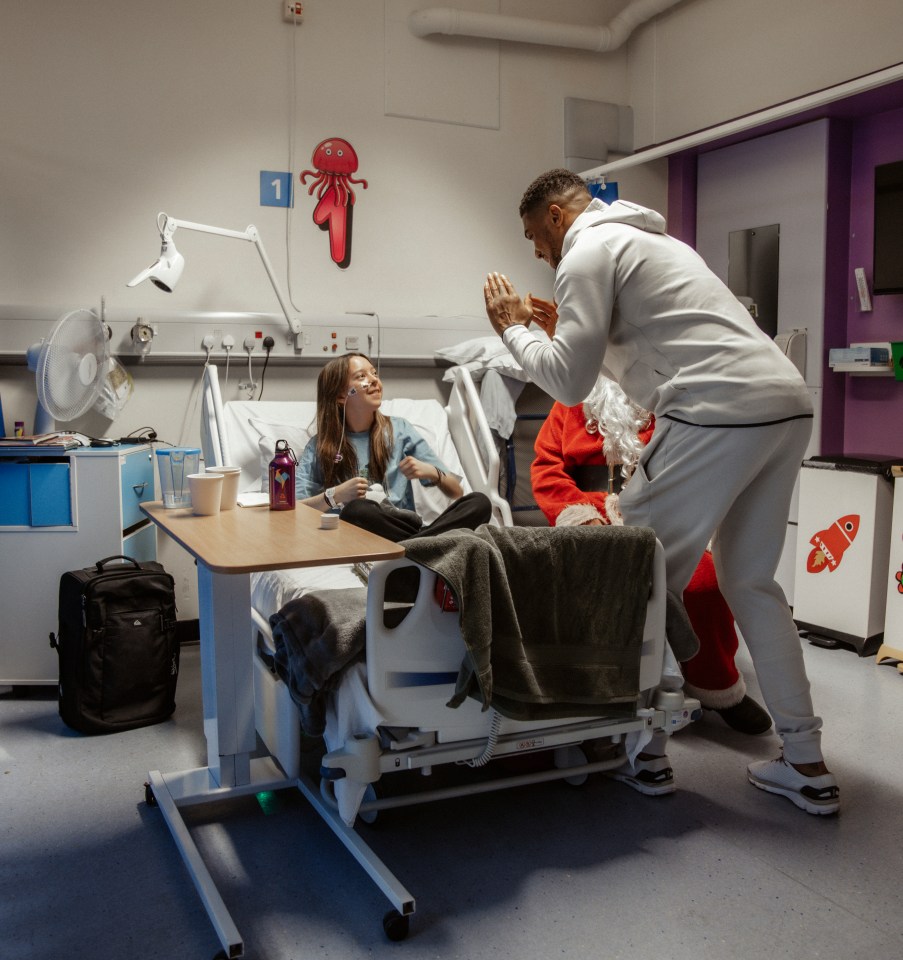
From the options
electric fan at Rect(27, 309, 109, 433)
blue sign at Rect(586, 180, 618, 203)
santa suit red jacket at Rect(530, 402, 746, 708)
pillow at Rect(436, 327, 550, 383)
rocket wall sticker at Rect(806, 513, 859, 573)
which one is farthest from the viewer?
blue sign at Rect(586, 180, 618, 203)

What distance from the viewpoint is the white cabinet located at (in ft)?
9.99

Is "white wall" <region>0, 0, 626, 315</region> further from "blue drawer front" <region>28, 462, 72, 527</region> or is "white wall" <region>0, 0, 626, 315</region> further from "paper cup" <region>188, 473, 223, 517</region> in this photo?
"paper cup" <region>188, 473, 223, 517</region>

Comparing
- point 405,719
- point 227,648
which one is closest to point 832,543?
point 405,719

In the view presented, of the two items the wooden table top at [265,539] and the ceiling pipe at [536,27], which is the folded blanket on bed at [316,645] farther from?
the ceiling pipe at [536,27]

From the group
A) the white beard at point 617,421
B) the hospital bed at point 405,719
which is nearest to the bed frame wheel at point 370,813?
the hospital bed at point 405,719

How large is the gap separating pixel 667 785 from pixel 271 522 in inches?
47.5

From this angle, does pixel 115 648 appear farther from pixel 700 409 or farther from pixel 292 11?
pixel 292 11

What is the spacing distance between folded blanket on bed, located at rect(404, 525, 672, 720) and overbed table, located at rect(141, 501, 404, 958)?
0.55ft

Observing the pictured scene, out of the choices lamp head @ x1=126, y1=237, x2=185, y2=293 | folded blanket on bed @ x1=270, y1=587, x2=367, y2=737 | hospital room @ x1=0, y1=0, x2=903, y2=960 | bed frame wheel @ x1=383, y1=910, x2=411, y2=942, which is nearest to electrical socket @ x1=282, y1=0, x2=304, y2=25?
hospital room @ x1=0, y1=0, x2=903, y2=960

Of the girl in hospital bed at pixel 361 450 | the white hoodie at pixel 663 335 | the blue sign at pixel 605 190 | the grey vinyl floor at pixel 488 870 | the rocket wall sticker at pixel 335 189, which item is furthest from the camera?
the blue sign at pixel 605 190

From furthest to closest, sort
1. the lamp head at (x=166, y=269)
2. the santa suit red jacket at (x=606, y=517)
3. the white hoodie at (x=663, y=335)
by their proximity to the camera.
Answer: the lamp head at (x=166, y=269), the santa suit red jacket at (x=606, y=517), the white hoodie at (x=663, y=335)

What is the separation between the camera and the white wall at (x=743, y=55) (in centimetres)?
355

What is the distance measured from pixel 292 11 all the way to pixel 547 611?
10.2 feet

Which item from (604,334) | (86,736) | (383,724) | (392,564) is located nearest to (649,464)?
(604,334)
